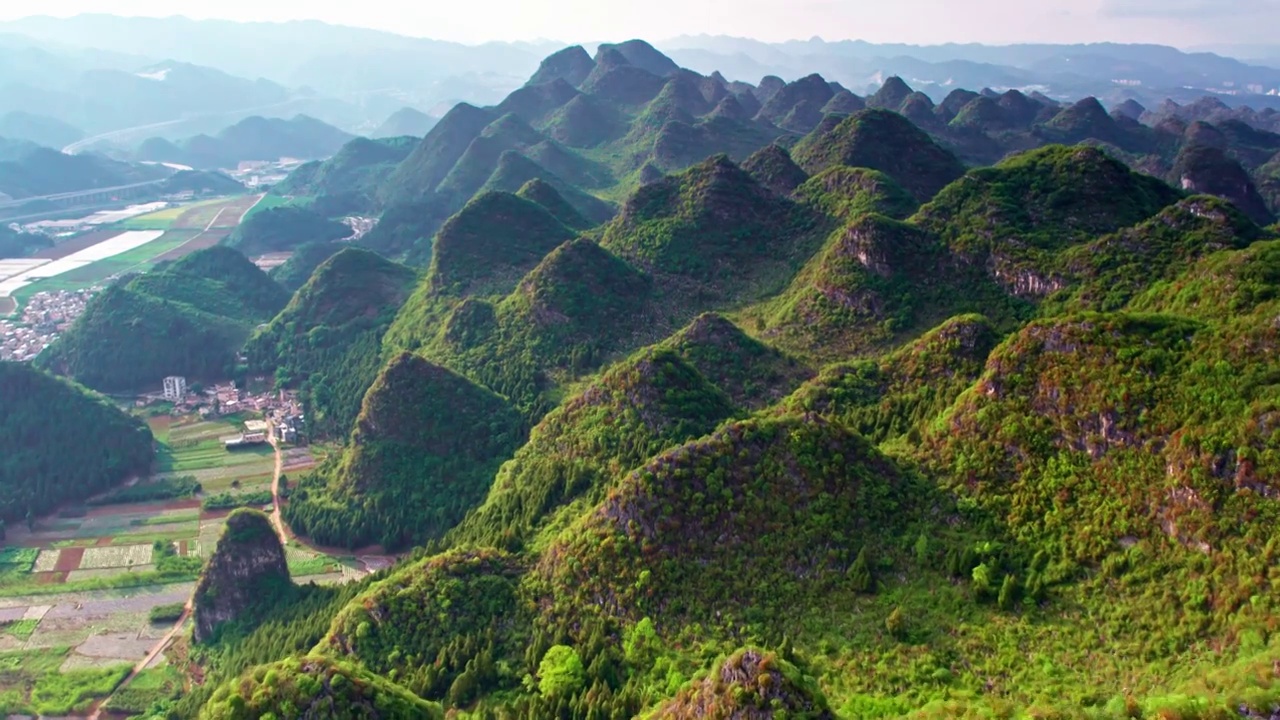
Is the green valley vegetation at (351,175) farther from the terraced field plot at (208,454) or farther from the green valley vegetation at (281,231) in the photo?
the terraced field plot at (208,454)

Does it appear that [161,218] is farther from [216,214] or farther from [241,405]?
[241,405]

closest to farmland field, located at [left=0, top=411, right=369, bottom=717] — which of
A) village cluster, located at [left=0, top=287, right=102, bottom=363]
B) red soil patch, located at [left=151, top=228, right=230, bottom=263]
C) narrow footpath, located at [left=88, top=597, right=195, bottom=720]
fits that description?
narrow footpath, located at [left=88, top=597, right=195, bottom=720]

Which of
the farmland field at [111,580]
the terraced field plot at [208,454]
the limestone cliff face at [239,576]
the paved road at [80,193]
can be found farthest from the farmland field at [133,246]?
the limestone cliff face at [239,576]

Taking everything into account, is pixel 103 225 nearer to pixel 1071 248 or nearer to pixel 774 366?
pixel 774 366

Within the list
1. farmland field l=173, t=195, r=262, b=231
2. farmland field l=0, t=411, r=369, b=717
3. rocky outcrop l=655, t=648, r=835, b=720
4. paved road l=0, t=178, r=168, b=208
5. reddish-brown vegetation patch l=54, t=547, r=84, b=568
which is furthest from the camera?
paved road l=0, t=178, r=168, b=208

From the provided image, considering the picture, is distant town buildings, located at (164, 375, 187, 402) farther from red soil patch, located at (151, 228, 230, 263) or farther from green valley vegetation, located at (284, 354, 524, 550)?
red soil patch, located at (151, 228, 230, 263)

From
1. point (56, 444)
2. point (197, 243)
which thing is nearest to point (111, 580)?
point (56, 444)
